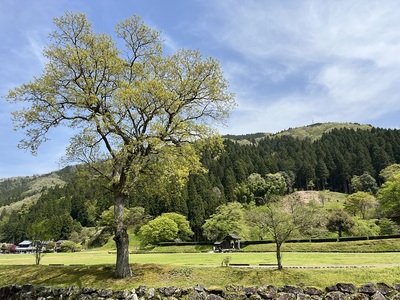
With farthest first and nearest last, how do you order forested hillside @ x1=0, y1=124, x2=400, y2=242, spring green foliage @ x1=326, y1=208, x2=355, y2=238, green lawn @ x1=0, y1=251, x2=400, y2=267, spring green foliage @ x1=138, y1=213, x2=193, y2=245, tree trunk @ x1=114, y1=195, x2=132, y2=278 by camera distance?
forested hillside @ x1=0, y1=124, x2=400, y2=242 → spring green foliage @ x1=138, y1=213, x2=193, y2=245 → spring green foliage @ x1=326, y1=208, x2=355, y2=238 → green lawn @ x1=0, y1=251, x2=400, y2=267 → tree trunk @ x1=114, y1=195, x2=132, y2=278

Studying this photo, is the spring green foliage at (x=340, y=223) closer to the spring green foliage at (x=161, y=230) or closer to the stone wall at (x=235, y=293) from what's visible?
the spring green foliage at (x=161, y=230)

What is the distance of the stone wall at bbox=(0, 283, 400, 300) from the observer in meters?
13.3

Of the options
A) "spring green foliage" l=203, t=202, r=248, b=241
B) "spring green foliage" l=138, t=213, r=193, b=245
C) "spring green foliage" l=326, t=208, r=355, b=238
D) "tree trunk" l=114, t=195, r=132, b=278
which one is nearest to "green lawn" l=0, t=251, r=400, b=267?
"tree trunk" l=114, t=195, r=132, b=278

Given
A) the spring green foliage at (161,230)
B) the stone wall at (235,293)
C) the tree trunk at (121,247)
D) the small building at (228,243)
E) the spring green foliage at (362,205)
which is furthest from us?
the spring green foliage at (362,205)

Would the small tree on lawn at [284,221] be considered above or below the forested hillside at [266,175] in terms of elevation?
below

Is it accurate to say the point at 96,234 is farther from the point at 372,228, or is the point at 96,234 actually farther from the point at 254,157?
the point at 372,228

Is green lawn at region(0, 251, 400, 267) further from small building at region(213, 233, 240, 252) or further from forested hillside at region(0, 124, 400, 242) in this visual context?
forested hillside at region(0, 124, 400, 242)

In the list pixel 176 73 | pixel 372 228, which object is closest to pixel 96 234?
pixel 372 228

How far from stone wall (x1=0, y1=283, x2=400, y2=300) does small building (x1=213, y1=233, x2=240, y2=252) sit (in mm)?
43475

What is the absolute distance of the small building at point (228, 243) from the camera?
57.3 meters

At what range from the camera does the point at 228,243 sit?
58781 millimetres

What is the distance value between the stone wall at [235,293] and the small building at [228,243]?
43475mm

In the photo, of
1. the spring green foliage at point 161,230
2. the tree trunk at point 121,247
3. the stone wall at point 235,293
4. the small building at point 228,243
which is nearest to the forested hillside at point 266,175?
the spring green foliage at point 161,230

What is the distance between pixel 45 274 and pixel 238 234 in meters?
46.6
